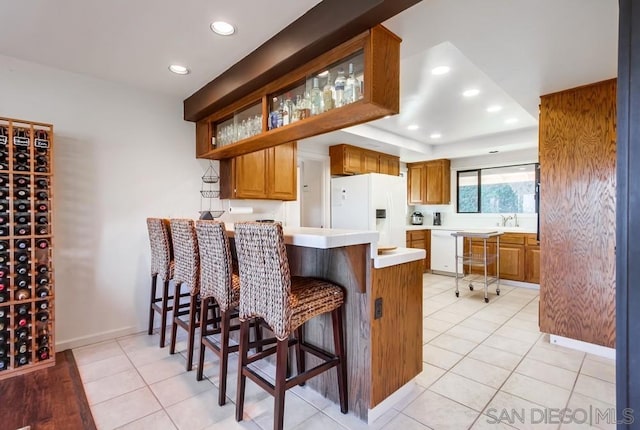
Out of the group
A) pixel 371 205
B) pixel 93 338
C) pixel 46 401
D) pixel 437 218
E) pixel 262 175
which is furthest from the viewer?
pixel 437 218

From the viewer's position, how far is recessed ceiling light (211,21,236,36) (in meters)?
1.97

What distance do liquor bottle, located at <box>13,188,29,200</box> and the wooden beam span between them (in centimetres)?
150

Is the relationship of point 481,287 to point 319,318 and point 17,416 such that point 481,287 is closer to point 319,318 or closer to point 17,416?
point 319,318

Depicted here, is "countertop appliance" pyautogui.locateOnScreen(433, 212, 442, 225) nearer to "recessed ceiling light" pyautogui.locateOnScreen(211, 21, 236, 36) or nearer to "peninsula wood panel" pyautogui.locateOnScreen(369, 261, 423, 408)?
"peninsula wood panel" pyautogui.locateOnScreen(369, 261, 423, 408)

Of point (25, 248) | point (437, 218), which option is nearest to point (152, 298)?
point (25, 248)

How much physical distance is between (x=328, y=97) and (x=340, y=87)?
0.36 feet

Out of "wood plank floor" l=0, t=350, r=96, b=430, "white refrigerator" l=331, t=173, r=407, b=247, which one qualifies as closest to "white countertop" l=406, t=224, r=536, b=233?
"white refrigerator" l=331, t=173, r=407, b=247

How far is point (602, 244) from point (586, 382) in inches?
41.4

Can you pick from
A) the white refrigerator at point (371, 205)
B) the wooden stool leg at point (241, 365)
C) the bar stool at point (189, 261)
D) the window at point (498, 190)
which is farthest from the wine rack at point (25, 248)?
the window at point (498, 190)

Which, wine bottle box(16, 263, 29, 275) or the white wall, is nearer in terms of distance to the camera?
wine bottle box(16, 263, 29, 275)

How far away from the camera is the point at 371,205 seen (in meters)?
4.70

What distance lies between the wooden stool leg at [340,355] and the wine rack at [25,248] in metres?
2.13

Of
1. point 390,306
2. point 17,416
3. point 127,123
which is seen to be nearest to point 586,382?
point 390,306

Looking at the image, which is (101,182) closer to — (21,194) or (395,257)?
(21,194)
